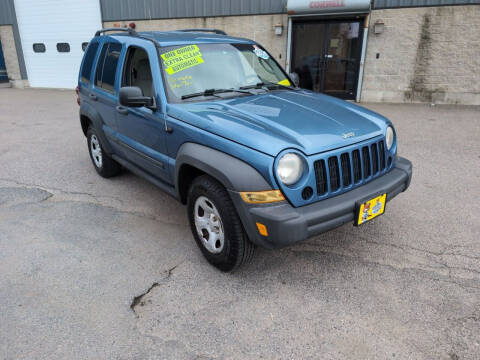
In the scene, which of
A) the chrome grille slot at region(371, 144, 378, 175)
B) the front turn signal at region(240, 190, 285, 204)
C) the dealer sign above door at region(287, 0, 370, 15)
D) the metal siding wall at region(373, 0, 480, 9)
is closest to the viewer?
the front turn signal at region(240, 190, 285, 204)

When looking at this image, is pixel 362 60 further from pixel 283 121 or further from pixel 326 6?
pixel 283 121

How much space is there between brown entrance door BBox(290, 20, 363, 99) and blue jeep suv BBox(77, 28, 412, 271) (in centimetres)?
747

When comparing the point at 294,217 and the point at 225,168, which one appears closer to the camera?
the point at 294,217

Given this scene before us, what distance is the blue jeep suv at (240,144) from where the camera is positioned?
2.48m

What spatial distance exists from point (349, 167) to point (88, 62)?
386 centimetres

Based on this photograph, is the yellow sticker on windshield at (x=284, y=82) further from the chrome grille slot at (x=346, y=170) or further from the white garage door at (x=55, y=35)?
the white garage door at (x=55, y=35)

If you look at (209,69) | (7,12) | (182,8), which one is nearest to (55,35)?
(7,12)

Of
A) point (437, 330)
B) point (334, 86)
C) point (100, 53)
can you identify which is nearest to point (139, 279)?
point (437, 330)

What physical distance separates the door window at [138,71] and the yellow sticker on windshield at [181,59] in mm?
206

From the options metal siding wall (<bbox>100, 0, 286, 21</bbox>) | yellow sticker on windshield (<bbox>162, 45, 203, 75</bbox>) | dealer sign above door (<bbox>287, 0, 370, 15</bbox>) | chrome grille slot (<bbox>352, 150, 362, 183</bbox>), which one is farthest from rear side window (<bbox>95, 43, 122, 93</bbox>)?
dealer sign above door (<bbox>287, 0, 370, 15</bbox>)

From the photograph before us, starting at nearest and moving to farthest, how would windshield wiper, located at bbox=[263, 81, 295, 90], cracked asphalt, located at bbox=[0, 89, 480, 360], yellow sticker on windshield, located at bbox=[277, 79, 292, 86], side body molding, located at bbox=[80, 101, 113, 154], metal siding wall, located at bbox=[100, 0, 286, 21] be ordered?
cracked asphalt, located at bbox=[0, 89, 480, 360], windshield wiper, located at bbox=[263, 81, 295, 90], yellow sticker on windshield, located at bbox=[277, 79, 292, 86], side body molding, located at bbox=[80, 101, 113, 154], metal siding wall, located at bbox=[100, 0, 286, 21]

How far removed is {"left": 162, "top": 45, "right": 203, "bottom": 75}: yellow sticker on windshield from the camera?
11.2ft

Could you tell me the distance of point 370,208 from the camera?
277 centimetres

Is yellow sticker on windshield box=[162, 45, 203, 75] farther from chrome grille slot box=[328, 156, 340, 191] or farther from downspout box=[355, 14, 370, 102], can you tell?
downspout box=[355, 14, 370, 102]
